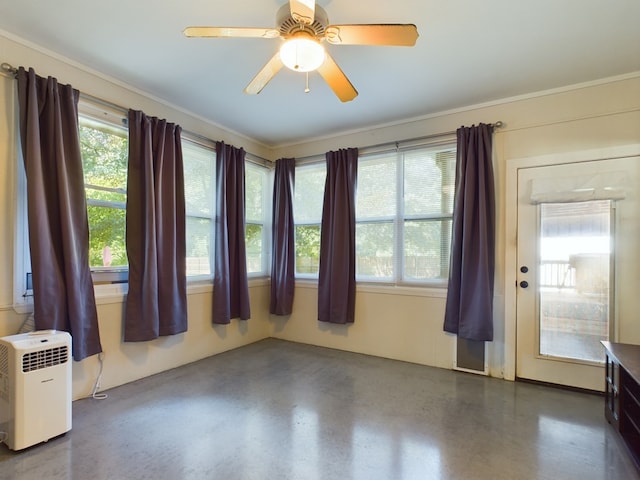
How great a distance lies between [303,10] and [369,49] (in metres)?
0.99

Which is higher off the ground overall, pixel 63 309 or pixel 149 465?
pixel 63 309

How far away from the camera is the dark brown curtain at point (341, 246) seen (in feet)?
12.4

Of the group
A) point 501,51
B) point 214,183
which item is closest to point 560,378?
point 501,51

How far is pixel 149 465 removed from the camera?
1811mm

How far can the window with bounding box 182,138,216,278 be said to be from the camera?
3453mm

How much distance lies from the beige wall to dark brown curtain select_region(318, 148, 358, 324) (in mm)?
196

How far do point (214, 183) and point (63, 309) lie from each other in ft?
6.13

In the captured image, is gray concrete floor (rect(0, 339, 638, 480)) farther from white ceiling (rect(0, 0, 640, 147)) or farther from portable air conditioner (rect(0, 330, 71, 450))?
white ceiling (rect(0, 0, 640, 147))

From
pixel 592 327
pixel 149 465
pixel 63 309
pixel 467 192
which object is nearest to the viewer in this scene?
pixel 149 465

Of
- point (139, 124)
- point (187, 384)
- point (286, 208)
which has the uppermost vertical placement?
point (139, 124)

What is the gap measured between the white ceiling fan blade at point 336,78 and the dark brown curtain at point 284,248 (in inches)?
83.3

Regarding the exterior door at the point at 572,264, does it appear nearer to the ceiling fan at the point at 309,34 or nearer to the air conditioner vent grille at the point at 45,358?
the ceiling fan at the point at 309,34

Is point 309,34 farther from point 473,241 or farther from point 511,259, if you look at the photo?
point 511,259

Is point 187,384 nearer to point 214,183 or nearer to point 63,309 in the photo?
point 63,309
